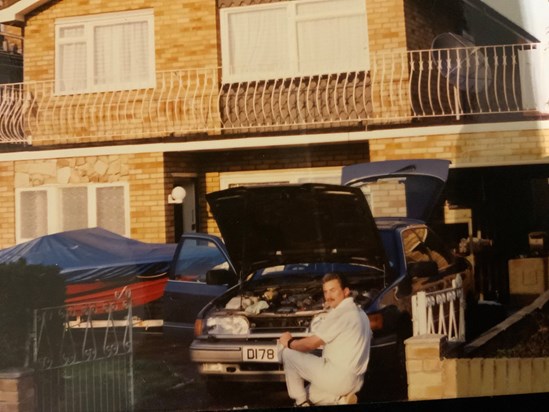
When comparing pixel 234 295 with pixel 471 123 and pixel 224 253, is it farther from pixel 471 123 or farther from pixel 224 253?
pixel 471 123

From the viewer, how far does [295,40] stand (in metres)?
4.11

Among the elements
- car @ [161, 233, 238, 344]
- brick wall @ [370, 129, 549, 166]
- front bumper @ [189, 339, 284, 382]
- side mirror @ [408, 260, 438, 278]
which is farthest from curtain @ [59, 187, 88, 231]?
side mirror @ [408, 260, 438, 278]

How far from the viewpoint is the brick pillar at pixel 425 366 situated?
389 centimetres

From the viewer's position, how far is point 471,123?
13.2ft

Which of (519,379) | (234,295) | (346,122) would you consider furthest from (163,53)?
(519,379)

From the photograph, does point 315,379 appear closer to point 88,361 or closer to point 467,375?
point 467,375

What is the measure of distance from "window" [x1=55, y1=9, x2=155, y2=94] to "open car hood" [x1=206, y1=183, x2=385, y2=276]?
2.86 feet

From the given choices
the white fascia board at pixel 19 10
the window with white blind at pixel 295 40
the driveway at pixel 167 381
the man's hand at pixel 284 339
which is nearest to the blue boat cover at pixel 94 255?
the driveway at pixel 167 381

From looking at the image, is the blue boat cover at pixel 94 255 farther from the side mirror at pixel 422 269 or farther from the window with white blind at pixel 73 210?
the side mirror at pixel 422 269

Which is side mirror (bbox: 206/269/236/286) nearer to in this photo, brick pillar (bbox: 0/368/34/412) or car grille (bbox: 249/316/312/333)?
car grille (bbox: 249/316/312/333)

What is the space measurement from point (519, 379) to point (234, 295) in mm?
1708

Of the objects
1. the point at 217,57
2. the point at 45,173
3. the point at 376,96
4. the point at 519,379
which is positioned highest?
the point at 217,57

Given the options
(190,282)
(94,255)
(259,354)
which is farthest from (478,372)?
(94,255)

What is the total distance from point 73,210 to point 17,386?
1008 mm
